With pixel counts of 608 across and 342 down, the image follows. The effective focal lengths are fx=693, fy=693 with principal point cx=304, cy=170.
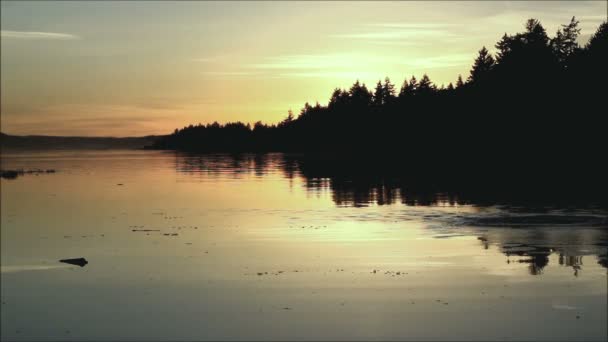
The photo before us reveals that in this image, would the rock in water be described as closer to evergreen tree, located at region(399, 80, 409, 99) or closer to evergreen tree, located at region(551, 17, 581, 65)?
evergreen tree, located at region(551, 17, 581, 65)

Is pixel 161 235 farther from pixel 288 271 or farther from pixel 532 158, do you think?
pixel 532 158

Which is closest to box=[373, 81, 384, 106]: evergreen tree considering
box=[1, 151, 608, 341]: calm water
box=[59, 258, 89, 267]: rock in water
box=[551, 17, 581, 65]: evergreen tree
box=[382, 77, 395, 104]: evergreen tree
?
box=[382, 77, 395, 104]: evergreen tree

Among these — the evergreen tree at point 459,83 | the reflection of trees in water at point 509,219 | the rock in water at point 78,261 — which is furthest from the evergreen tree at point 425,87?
the rock in water at point 78,261

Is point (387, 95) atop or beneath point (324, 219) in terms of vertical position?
atop

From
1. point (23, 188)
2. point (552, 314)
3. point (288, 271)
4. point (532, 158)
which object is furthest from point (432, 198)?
point (532, 158)

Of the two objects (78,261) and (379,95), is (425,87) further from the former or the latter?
(78,261)

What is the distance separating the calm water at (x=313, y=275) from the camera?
1595cm

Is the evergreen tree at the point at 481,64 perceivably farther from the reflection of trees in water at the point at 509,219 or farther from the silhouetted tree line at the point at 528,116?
the reflection of trees in water at the point at 509,219

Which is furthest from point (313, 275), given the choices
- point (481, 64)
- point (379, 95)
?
point (379, 95)

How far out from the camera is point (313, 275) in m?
21.4

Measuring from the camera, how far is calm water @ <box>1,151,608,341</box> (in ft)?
52.3

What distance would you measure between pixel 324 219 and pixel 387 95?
144 m

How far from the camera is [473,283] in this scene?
64.4ft

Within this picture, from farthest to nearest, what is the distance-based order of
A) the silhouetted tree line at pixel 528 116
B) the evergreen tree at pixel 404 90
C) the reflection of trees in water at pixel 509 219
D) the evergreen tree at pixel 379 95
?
the evergreen tree at pixel 379 95 < the evergreen tree at pixel 404 90 < the silhouetted tree line at pixel 528 116 < the reflection of trees in water at pixel 509 219
